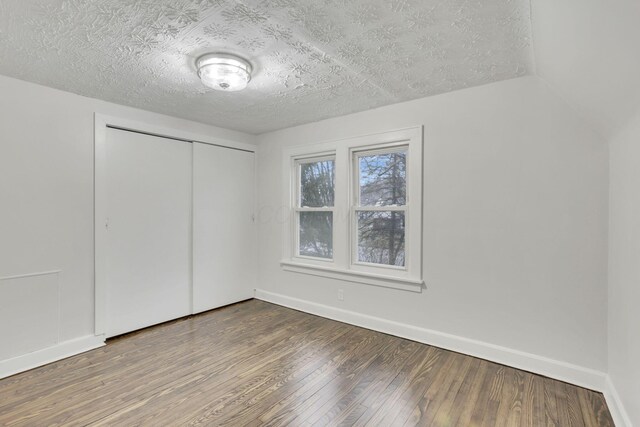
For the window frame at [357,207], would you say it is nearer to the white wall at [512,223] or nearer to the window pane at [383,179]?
the window pane at [383,179]

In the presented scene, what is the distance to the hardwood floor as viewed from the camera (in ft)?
6.14

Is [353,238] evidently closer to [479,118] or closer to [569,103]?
[479,118]

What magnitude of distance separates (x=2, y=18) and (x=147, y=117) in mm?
1598

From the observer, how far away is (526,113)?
241 cm

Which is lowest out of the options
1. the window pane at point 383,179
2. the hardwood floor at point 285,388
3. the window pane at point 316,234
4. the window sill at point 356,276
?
the hardwood floor at point 285,388

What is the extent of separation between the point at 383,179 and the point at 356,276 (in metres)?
1.09

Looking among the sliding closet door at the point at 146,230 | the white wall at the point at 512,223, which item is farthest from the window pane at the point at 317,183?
the sliding closet door at the point at 146,230

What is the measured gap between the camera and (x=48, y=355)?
8.40ft

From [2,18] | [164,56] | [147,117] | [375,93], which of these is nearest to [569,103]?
[375,93]

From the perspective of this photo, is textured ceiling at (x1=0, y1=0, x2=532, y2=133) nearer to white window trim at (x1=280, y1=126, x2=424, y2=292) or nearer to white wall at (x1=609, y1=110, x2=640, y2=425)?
white window trim at (x1=280, y1=126, x2=424, y2=292)

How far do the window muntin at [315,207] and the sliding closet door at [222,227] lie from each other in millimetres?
738

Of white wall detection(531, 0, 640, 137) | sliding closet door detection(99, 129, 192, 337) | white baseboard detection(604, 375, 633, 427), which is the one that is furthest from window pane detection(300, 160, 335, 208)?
white baseboard detection(604, 375, 633, 427)

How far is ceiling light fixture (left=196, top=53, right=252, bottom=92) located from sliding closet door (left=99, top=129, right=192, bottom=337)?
146 cm

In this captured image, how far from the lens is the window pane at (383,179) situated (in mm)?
3174
